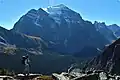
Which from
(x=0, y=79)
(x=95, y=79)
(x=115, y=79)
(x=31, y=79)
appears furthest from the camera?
(x=31, y=79)

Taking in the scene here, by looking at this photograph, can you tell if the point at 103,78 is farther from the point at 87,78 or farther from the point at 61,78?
the point at 61,78

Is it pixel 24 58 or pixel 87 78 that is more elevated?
pixel 24 58

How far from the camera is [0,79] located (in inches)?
1924

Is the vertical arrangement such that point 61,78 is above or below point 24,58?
below

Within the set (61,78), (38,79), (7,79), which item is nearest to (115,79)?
(61,78)

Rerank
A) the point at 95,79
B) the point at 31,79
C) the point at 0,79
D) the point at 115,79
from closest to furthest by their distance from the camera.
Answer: the point at 95,79 < the point at 115,79 < the point at 0,79 < the point at 31,79

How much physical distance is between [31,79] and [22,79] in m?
2.57

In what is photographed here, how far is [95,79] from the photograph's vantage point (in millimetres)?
42406

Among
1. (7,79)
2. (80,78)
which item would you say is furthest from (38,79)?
(80,78)

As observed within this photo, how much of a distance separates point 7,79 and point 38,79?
187 inches

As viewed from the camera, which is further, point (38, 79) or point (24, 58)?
point (38, 79)

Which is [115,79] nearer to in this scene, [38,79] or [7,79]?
[38,79]

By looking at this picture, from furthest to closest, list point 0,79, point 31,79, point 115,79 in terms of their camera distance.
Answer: point 31,79, point 0,79, point 115,79

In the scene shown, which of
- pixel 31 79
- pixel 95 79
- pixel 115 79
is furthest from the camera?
pixel 31 79
